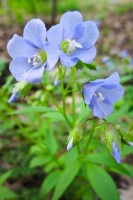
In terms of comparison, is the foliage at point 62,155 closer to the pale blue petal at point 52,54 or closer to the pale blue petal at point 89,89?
the pale blue petal at point 89,89

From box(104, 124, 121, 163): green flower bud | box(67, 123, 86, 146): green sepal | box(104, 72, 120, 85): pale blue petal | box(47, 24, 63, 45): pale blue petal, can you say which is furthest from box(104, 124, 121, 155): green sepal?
box(47, 24, 63, 45): pale blue petal

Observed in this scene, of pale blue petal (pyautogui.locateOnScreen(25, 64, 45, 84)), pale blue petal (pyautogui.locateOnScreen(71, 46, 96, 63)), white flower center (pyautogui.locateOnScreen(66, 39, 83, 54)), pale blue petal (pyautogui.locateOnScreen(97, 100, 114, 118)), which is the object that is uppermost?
white flower center (pyautogui.locateOnScreen(66, 39, 83, 54))

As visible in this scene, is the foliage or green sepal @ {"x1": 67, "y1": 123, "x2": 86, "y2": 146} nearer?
green sepal @ {"x1": 67, "y1": 123, "x2": 86, "y2": 146}

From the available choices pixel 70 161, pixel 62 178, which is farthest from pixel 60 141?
pixel 62 178

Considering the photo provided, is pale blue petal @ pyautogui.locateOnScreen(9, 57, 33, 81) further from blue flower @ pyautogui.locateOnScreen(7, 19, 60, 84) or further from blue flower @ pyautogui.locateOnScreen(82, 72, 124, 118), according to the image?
blue flower @ pyautogui.locateOnScreen(82, 72, 124, 118)

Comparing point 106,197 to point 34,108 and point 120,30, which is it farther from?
point 120,30
